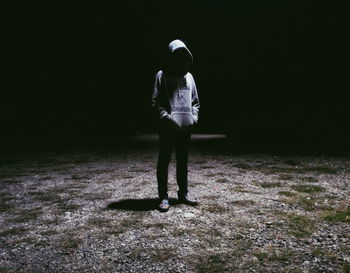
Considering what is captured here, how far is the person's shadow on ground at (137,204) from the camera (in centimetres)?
402

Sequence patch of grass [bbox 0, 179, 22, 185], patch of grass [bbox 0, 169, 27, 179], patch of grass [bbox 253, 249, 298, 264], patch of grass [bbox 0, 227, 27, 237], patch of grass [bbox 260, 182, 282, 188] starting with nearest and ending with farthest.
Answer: patch of grass [bbox 253, 249, 298, 264] < patch of grass [bbox 0, 227, 27, 237] < patch of grass [bbox 260, 182, 282, 188] < patch of grass [bbox 0, 179, 22, 185] < patch of grass [bbox 0, 169, 27, 179]

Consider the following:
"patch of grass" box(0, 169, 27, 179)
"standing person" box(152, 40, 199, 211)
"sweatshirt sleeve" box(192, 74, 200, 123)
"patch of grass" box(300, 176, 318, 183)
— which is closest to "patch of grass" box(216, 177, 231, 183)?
"patch of grass" box(300, 176, 318, 183)

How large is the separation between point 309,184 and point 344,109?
10092 mm

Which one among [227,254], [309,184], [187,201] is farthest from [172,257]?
[309,184]

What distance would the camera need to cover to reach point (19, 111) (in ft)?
57.2

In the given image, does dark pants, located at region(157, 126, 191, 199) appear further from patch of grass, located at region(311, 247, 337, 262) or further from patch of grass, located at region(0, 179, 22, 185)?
patch of grass, located at region(0, 179, 22, 185)

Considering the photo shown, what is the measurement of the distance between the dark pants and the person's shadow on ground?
0.23m

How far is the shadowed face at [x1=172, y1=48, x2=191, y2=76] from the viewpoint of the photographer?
3857 mm

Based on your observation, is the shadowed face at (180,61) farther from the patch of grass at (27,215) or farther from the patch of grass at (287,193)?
the patch of grass at (27,215)

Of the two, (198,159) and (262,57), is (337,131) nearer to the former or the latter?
(262,57)

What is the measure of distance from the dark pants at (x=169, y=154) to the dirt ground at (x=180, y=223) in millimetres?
330

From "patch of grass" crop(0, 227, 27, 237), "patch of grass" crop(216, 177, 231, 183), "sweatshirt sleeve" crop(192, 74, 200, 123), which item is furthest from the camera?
"patch of grass" crop(216, 177, 231, 183)

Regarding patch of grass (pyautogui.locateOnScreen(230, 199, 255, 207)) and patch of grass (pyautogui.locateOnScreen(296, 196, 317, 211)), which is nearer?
Answer: patch of grass (pyautogui.locateOnScreen(296, 196, 317, 211))

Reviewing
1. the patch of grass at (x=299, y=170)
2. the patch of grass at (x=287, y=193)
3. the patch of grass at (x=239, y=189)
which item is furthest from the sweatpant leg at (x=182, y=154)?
the patch of grass at (x=299, y=170)
